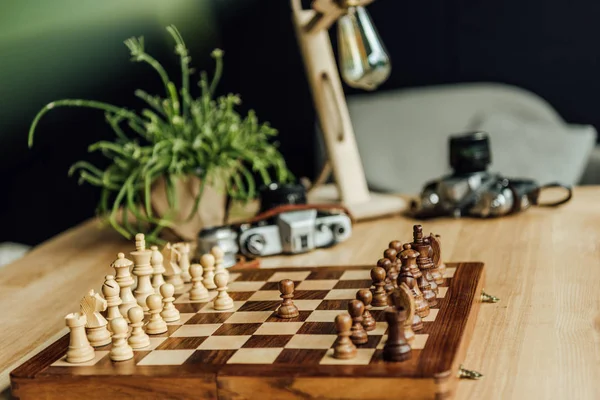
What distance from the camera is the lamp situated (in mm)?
1968

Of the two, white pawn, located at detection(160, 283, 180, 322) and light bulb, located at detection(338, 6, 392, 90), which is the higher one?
light bulb, located at detection(338, 6, 392, 90)

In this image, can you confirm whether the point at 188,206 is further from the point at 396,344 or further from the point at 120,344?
the point at 396,344

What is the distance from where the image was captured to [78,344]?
1.03 meters

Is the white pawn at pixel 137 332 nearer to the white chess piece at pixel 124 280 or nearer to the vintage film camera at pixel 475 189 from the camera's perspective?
the white chess piece at pixel 124 280

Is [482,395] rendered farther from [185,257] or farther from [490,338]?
[185,257]

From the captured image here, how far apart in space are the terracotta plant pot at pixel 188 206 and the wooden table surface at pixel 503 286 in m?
0.16

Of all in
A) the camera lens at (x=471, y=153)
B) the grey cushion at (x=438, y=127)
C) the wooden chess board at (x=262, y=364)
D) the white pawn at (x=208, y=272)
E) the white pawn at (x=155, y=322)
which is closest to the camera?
the wooden chess board at (x=262, y=364)

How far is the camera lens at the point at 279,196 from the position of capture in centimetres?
184

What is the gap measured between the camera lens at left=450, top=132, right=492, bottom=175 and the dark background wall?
161cm

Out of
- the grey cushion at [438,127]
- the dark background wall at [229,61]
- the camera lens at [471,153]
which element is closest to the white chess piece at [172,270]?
the camera lens at [471,153]

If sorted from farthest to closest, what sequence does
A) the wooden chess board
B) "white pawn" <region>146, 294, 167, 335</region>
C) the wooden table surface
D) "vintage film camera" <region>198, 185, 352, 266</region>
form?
1. "vintage film camera" <region>198, 185, 352, 266</region>
2. "white pawn" <region>146, 294, 167, 335</region>
3. the wooden table surface
4. the wooden chess board

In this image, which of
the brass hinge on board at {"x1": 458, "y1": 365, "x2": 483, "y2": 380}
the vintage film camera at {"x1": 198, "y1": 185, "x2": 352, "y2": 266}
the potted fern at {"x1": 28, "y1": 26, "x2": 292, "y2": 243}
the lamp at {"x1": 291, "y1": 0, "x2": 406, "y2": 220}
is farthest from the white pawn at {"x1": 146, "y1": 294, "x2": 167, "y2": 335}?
the lamp at {"x1": 291, "y1": 0, "x2": 406, "y2": 220}

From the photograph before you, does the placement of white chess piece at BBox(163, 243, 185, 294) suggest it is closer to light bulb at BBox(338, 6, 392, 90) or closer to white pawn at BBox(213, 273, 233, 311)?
white pawn at BBox(213, 273, 233, 311)

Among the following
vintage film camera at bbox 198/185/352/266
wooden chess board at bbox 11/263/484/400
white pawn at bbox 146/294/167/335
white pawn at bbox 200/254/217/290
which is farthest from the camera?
vintage film camera at bbox 198/185/352/266
